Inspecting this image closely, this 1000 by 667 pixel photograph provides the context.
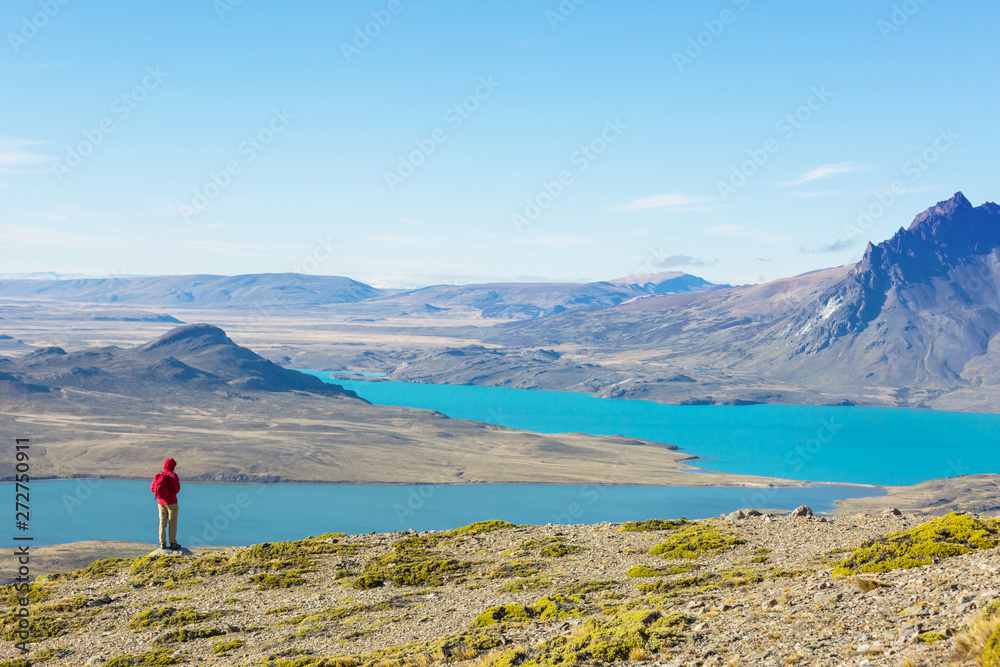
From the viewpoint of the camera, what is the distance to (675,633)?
14.9 metres

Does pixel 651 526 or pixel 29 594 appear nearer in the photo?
pixel 29 594

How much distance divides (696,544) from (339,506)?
361 feet

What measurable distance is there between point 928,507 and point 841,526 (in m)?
117

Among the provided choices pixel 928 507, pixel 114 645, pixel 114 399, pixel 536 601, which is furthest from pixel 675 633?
pixel 114 399

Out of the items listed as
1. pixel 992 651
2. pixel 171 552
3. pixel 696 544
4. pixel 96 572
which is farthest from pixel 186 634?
pixel 992 651

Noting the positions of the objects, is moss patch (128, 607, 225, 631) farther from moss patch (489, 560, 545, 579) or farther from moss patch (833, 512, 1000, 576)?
moss patch (833, 512, 1000, 576)

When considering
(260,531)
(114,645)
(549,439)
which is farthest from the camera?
(549,439)

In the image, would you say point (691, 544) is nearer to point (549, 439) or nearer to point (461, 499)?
point (461, 499)

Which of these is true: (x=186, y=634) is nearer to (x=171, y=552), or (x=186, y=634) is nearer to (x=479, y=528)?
(x=171, y=552)

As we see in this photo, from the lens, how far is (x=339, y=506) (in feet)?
422

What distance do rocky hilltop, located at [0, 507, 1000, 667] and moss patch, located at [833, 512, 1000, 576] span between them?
0.22ft

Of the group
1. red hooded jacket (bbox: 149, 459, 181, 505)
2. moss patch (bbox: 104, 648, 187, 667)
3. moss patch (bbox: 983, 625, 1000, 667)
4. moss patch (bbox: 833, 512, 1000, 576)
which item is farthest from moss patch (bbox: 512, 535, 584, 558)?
moss patch (bbox: 983, 625, 1000, 667)

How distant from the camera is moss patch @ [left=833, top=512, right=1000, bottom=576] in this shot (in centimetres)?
1778

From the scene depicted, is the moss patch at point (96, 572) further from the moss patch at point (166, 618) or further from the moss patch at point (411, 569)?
the moss patch at point (411, 569)
